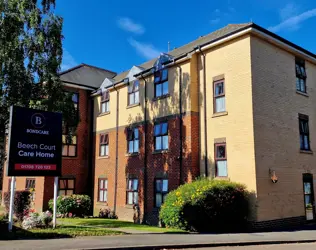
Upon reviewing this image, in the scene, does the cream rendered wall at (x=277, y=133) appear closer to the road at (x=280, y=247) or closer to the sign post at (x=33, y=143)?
the road at (x=280, y=247)

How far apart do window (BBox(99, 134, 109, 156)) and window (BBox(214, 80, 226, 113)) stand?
9148mm

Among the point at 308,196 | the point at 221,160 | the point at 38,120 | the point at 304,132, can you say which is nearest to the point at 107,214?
the point at 221,160

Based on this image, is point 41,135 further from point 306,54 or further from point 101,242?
point 306,54

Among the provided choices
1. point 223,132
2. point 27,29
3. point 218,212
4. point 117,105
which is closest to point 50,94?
point 27,29

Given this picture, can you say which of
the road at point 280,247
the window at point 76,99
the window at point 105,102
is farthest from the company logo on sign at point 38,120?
the window at point 76,99

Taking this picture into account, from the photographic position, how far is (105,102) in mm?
24625

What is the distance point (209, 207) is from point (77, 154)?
1272cm

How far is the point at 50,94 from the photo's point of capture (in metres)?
17.2

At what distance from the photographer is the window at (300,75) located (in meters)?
18.6

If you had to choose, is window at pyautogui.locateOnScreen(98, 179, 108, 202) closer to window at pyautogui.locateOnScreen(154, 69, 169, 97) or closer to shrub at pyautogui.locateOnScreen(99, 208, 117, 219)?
shrub at pyautogui.locateOnScreen(99, 208, 117, 219)

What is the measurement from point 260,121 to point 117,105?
10.4m

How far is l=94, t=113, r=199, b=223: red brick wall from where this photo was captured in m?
17.6

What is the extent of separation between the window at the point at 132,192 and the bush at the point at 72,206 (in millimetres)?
2878

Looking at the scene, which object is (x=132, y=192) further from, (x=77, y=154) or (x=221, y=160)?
(x=221, y=160)
